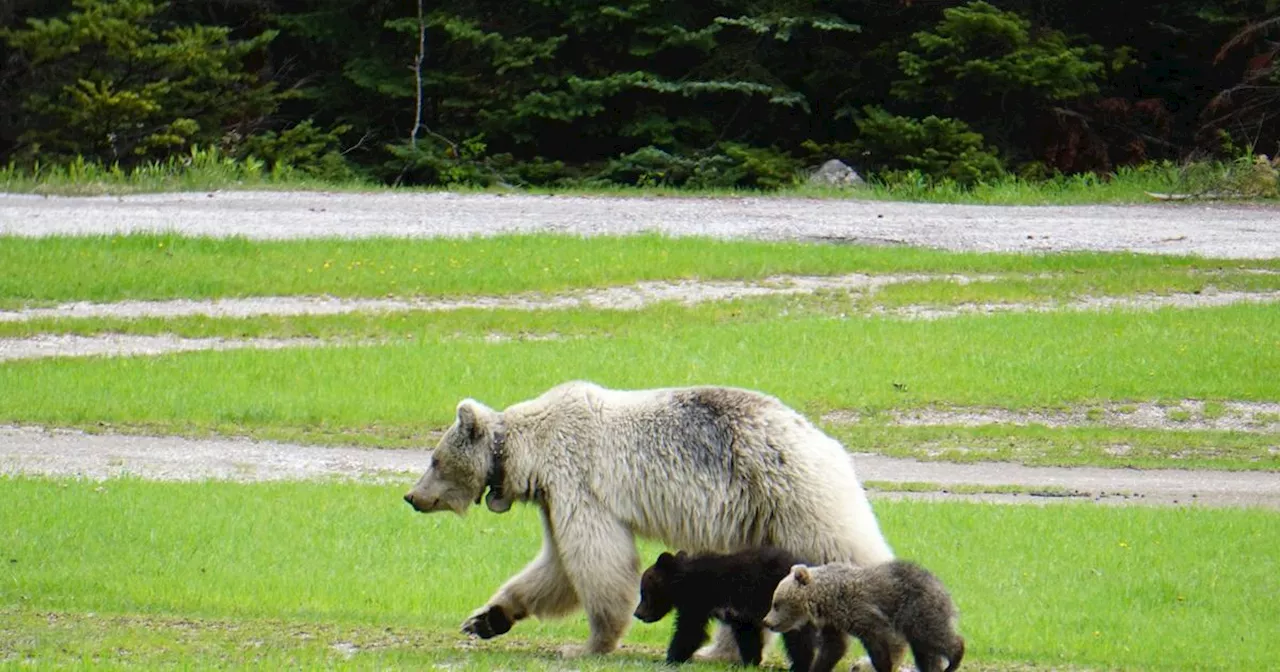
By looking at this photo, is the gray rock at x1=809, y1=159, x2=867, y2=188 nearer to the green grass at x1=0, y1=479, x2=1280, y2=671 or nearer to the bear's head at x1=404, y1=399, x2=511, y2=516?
the green grass at x1=0, y1=479, x2=1280, y2=671

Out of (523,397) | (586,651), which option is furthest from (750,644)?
(523,397)

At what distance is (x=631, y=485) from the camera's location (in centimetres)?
929

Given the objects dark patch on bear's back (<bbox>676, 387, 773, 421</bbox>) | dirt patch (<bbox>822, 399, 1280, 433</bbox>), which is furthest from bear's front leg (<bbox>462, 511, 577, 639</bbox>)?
dirt patch (<bbox>822, 399, 1280, 433</bbox>)

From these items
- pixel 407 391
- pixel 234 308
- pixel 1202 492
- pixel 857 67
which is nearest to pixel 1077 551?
pixel 1202 492

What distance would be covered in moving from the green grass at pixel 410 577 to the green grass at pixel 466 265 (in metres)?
9.23

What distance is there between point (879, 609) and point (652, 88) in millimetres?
26817

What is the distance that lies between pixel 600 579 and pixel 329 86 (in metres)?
29.5

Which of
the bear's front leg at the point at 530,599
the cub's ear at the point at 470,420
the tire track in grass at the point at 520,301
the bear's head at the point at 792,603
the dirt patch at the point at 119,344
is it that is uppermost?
the cub's ear at the point at 470,420

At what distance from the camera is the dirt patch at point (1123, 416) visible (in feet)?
58.8

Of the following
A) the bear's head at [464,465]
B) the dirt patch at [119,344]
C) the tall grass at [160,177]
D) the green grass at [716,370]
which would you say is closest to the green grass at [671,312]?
the dirt patch at [119,344]

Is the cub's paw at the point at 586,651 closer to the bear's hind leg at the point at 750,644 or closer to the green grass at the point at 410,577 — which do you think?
the green grass at the point at 410,577

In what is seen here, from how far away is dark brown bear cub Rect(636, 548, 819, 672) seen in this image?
28.6 feet

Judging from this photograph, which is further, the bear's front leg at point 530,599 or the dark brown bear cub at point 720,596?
the bear's front leg at point 530,599

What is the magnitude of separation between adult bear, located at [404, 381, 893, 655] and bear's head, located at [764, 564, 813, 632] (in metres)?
0.61
